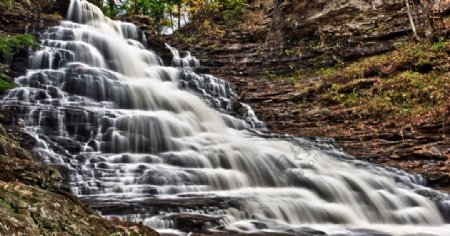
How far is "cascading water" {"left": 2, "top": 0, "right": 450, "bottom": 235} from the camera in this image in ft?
23.8

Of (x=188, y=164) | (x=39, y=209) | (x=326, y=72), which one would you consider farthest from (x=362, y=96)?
(x=39, y=209)

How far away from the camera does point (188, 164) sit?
32.2 ft

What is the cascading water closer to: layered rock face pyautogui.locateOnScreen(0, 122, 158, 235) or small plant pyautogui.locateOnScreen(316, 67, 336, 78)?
layered rock face pyautogui.locateOnScreen(0, 122, 158, 235)

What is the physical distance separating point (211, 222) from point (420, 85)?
11029 mm

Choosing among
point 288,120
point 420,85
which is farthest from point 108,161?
point 420,85

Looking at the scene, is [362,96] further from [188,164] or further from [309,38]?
[188,164]

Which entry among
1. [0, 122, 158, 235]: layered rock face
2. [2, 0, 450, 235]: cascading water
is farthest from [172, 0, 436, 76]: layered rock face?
[0, 122, 158, 235]: layered rock face

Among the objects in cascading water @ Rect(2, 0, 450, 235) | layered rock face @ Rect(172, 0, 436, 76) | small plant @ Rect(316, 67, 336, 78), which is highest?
layered rock face @ Rect(172, 0, 436, 76)

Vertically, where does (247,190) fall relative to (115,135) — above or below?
below

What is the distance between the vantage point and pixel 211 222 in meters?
6.33

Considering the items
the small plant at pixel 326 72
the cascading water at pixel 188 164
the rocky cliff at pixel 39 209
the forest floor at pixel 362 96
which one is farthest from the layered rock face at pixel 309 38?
the rocky cliff at pixel 39 209

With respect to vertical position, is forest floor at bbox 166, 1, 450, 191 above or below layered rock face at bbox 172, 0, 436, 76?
below

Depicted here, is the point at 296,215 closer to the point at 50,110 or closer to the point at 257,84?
the point at 50,110

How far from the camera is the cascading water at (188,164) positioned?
7246 mm
